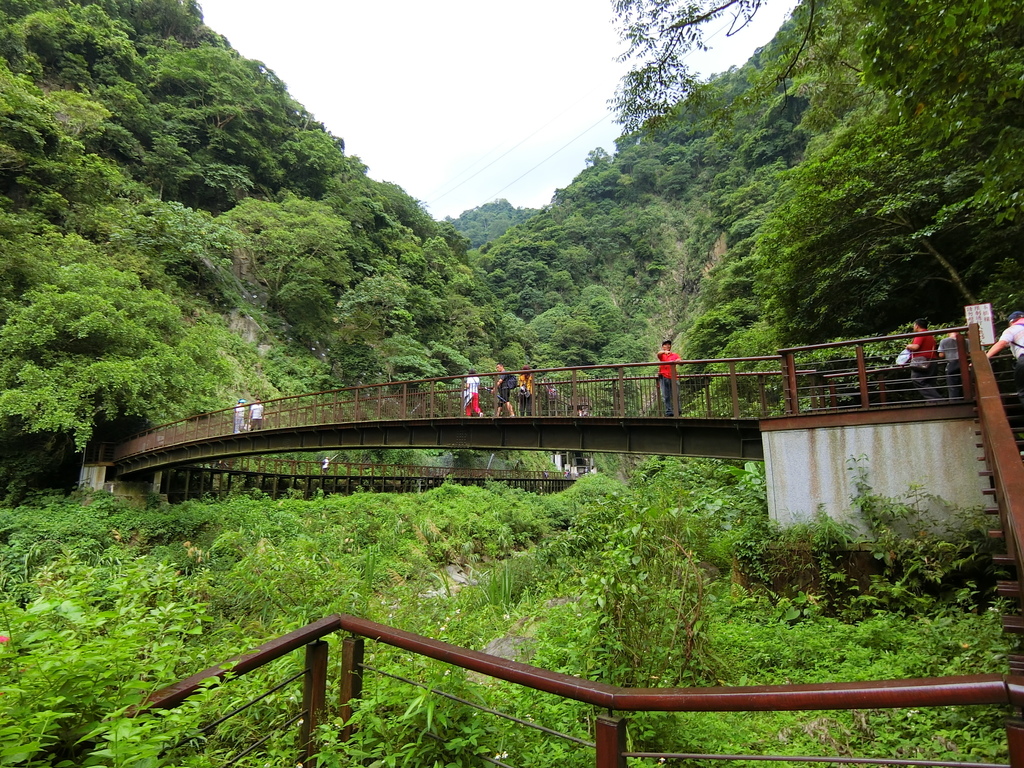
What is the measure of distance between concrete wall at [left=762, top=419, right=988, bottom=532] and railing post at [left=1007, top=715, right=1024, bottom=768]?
624 centimetres

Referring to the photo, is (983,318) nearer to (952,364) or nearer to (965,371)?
(952,364)

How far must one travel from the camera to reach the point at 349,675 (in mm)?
2408

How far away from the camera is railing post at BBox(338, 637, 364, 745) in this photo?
2375 mm

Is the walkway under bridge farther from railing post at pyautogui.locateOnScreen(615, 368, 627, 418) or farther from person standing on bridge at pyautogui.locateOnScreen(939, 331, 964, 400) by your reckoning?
person standing on bridge at pyautogui.locateOnScreen(939, 331, 964, 400)

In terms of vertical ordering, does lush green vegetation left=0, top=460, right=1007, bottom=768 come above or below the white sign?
below

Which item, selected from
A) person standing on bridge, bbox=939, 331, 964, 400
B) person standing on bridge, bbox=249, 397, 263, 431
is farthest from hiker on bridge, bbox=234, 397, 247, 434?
person standing on bridge, bbox=939, 331, 964, 400

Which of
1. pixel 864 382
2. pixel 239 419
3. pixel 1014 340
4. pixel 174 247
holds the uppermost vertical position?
pixel 174 247

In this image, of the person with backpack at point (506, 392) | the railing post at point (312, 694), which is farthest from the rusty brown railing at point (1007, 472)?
the person with backpack at point (506, 392)

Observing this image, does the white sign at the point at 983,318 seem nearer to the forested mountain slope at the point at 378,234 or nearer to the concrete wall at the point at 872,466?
the forested mountain slope at the point at 378,234

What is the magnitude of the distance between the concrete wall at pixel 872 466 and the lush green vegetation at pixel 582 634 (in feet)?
0.88

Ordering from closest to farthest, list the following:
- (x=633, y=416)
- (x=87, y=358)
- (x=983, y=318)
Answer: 1. (x=983, y=318)
2. (x=633, y=416)
3. (x=87, y=358)

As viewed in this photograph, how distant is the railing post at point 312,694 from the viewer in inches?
90.4

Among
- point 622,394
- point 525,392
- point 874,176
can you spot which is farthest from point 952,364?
point 874,176

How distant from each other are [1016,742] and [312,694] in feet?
8.11
